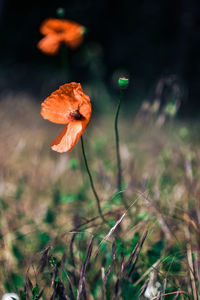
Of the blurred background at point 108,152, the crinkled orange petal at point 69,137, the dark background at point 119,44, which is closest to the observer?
the crinkled orange petal at point 69,137

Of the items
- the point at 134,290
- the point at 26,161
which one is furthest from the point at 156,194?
the point at 26,161

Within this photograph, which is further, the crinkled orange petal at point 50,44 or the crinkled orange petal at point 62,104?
the crinkled orange petal at point 50,44

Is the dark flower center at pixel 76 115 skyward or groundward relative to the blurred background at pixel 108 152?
skyward

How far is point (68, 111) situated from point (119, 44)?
2.43 metres

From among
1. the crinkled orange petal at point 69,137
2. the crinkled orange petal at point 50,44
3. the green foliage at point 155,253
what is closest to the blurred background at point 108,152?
the green foliage at point 155,253

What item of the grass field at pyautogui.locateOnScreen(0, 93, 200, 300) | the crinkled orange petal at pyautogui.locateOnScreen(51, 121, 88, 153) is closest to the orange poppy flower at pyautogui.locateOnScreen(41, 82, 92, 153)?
the crinkled orange petal at pyautogui.locateOnScreen(51, 121, 88, 153)

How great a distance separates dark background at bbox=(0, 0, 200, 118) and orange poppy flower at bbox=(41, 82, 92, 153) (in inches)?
69.3

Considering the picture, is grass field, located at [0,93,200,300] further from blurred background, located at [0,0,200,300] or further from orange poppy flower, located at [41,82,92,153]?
orange poppy flower, located at [41,82,92,153]

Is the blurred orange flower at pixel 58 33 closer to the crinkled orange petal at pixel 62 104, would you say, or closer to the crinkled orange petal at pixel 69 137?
the crinkled orange petal at pixel 62 104

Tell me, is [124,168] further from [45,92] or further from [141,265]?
[45,92]

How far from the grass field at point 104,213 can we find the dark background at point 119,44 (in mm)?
533

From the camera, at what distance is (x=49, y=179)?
6.47 ft

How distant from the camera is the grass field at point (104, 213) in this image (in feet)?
3.01

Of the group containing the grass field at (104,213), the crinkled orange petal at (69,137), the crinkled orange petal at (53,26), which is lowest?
the grass field at (104,213)
